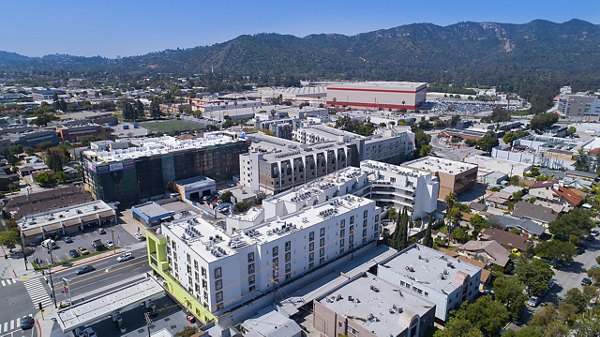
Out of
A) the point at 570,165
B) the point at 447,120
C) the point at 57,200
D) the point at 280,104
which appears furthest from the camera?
the point at 280,104

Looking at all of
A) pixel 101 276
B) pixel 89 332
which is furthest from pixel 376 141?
pixel 89 332

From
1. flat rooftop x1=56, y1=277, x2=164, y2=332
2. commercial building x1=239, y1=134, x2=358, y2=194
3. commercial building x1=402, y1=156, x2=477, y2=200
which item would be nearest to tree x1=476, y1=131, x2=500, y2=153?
commercial building x1=402, y1=156, x2=477, y2=200

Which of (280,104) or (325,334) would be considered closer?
(325,334)

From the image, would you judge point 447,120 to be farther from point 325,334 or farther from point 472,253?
point 325,334

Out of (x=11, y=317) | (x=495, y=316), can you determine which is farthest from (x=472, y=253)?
(x=11, y=317)

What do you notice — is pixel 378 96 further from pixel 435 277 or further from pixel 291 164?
pixel 435 277

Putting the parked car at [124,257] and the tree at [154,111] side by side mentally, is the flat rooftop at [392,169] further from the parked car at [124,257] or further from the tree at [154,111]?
the tree at [154,111]

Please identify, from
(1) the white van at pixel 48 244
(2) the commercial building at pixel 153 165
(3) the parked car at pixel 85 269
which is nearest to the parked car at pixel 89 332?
(3) the parked car at pixel 85 269

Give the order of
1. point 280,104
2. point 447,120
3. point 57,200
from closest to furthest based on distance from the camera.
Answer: point 57,200, point 447,120, point 280,104
